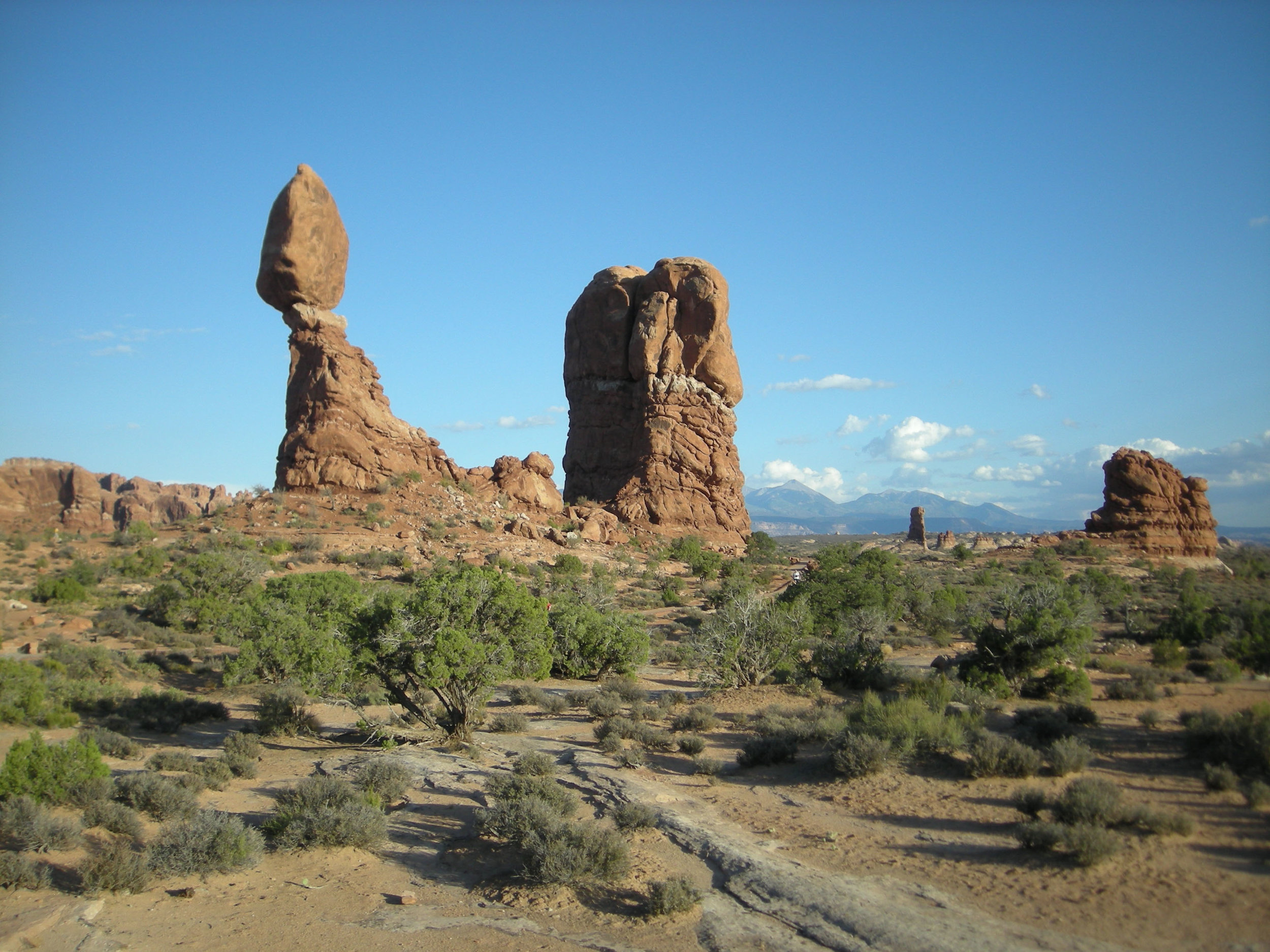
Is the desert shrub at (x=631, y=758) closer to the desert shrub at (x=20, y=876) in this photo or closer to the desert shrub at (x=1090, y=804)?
the desert shrub at (x=1090, y=804)

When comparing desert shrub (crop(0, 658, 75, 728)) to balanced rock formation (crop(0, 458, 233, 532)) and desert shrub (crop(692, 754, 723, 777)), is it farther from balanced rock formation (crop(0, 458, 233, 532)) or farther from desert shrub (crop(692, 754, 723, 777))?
balanced rock formation (crop(0, 458, 233, 532))

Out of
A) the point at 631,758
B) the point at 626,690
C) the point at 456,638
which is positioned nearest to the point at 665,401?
the point at 626,690

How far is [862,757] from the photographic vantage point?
10.3 metres

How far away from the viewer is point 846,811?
9.30 m

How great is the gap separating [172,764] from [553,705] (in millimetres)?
6847

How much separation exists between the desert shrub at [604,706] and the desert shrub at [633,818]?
5.88 m

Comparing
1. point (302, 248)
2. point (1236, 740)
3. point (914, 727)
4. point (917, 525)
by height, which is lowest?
point (914, 727)

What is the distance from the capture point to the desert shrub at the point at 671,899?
703 cm

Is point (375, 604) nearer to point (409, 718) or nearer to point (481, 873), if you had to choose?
point (409, 718)

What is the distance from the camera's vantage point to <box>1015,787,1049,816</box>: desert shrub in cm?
796

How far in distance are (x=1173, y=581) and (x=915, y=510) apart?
32.6 meters

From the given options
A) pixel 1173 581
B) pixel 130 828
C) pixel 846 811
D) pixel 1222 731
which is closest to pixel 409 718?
pixel 130 828

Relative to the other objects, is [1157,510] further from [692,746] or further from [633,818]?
[633,818]

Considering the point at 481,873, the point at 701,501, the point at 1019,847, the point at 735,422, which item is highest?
the point at 735,422
